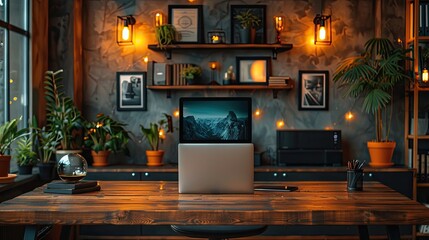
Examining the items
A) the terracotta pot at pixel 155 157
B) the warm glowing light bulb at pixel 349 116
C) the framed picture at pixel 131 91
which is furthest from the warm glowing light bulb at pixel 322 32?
the terracotta pot at pixel 155 157

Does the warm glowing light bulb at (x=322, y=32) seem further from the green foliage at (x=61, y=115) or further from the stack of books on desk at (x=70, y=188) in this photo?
the stack of books on desk at (x=70, y=188)

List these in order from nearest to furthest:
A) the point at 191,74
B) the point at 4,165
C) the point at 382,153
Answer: the point at 4,165, the point at 382,153, the point at 191,74

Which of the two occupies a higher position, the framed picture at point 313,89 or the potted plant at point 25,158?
the framed picture at point 313,89

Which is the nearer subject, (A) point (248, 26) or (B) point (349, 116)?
(A) point (248, 26)

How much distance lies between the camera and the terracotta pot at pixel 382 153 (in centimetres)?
535

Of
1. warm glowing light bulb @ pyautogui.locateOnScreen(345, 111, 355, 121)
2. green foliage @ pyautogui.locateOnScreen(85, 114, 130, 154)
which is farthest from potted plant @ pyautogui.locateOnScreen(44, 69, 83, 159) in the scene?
warm glowing light bulb @ pyautogui.locateOnScreen(345, 111, 355, 121)

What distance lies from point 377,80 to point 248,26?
1.33 meters

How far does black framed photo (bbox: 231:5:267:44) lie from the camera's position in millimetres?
5523

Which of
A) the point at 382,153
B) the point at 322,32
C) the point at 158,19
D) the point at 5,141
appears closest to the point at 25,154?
the point at 5,141

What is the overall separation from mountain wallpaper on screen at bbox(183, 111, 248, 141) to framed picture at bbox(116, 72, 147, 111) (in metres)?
2.88

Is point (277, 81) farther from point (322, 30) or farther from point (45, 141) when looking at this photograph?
point (45, 141)

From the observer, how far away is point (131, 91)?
227 inches

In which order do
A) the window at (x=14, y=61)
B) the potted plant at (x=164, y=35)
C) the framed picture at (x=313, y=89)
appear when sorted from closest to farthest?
the window at (x=14, y=61)
the potted plant at (x=164, y=35)
the framed picture at (x=313, y=89)

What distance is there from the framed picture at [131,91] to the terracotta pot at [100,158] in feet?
1.87
